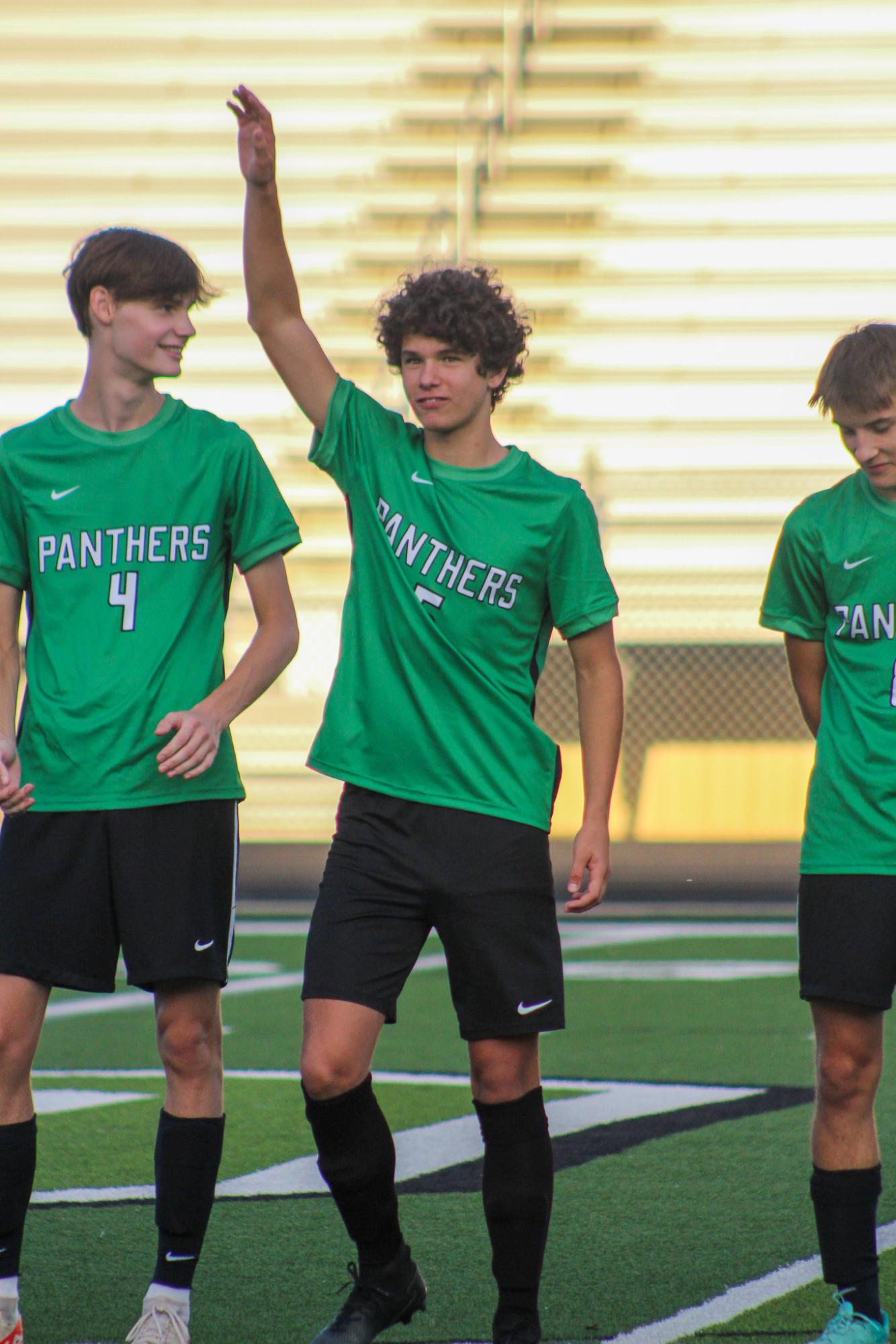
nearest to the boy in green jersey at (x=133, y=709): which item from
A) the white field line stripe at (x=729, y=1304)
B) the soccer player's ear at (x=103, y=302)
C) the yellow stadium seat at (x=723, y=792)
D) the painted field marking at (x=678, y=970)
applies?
the soccer player's ear at (x=103, y=302)

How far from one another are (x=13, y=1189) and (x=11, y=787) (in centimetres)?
61

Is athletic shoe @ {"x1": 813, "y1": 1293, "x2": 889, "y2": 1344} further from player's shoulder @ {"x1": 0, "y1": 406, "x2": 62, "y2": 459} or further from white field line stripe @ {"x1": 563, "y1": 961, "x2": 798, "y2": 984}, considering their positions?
white field line stripe @ {"x1": 563, "y1": 961, "x2": 798, "y2": 984}

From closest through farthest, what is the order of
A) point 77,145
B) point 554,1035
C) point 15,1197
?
point 15,1197
point 554,1035
point 77,145

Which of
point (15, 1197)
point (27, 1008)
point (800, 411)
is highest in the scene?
point (800, 411)

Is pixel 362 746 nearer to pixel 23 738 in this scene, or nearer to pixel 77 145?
pixel 23 738

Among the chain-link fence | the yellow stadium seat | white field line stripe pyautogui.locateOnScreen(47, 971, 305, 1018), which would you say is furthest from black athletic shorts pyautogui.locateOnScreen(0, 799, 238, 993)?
the chain-link fence

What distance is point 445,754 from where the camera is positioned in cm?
283

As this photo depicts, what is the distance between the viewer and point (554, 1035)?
589cm

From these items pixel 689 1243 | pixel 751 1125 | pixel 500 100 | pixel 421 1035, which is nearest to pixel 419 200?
pixel 500 100

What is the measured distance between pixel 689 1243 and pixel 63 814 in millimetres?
1448

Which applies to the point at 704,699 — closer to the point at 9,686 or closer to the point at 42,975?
the point at 9,686

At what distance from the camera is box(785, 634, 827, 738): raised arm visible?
3.05 m

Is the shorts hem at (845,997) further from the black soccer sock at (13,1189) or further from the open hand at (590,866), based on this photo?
the black soccer sock at (13,1189)

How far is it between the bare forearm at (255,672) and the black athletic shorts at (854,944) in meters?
0.92
